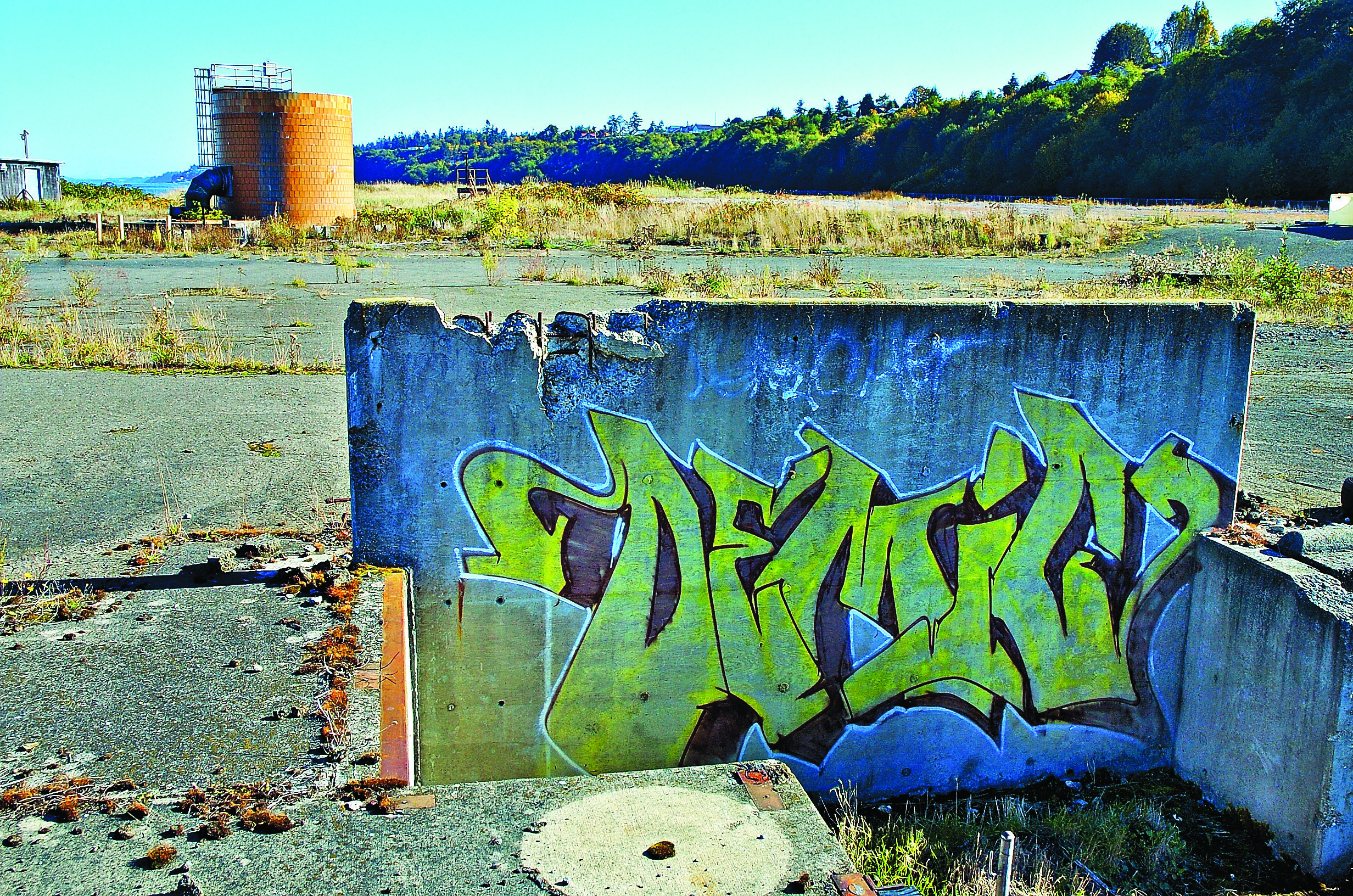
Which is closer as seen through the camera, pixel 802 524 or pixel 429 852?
pixel 429 852

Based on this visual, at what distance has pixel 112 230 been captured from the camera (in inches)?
1226

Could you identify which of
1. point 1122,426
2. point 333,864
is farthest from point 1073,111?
point 333,864

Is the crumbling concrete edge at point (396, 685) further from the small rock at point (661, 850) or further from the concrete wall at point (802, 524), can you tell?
the small rock at point (661, 850)

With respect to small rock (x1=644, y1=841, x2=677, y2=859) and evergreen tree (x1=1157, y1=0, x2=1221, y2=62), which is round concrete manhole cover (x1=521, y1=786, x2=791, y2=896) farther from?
evergreen tree (x1=1157, y1=0, x2=1221, y2=62)

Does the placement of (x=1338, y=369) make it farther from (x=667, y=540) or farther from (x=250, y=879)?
(x=250, y=879)

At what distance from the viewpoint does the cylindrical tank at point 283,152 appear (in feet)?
112

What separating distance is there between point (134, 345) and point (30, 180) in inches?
1992

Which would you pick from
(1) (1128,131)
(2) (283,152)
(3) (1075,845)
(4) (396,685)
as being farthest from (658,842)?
(1) (1128,131)

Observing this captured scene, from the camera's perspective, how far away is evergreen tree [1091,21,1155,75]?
288ft

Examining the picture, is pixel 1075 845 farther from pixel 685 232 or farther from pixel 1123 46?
pixel 1123 46

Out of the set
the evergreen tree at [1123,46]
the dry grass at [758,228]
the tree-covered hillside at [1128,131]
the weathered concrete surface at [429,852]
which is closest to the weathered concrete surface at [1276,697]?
the weathered concrete surface at [429,852]

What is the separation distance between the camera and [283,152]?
113 feet

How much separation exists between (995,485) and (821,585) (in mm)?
1009

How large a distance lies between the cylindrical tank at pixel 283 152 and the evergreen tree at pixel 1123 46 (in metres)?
72.6
